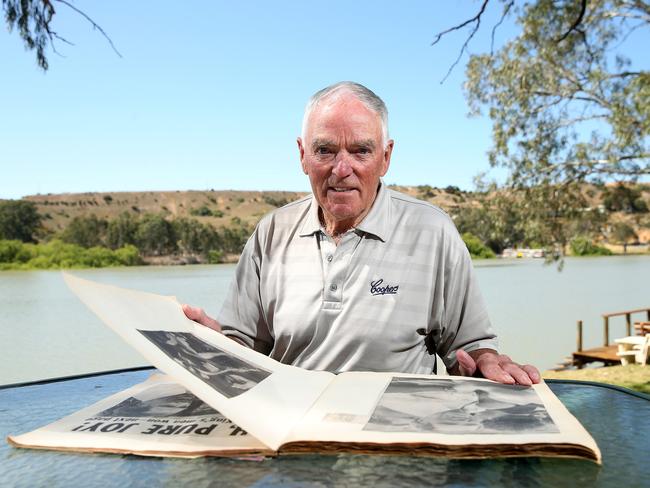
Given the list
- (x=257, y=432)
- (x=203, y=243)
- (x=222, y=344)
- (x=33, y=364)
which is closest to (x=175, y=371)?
(x=257, y=432)

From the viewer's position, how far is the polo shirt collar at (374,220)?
1484 millimetres

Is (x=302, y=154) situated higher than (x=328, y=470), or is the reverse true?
(x=302, y=154)

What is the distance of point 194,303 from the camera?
25.4 m

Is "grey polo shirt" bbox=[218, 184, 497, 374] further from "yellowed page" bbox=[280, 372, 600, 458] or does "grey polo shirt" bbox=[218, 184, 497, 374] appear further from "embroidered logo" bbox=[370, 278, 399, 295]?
"yellowed page" bbox=[280, 372, 600, 458]

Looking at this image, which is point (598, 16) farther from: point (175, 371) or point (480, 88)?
point (175, 371)

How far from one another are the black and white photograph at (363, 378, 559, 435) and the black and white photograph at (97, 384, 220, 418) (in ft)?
0.86

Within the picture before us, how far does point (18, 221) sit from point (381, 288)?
→ 42672 mm

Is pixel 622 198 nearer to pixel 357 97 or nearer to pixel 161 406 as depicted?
pixel 357 97

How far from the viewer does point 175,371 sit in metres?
0.82

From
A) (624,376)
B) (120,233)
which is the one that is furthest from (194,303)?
(624,376)

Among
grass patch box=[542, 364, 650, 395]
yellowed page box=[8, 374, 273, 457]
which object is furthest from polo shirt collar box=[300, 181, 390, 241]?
grass patch box=[542, 364, 650, 395]

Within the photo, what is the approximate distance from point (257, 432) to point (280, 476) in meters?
0.08

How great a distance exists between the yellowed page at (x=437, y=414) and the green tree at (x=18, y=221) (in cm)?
4120

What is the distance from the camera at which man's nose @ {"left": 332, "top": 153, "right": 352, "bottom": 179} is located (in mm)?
1383
